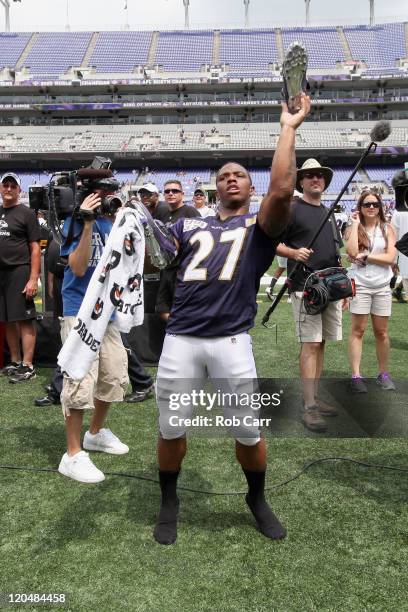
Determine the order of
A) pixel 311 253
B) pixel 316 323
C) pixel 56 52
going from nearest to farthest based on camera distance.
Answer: pixel 311 253 < pixel 316 323 < pixel 56 52

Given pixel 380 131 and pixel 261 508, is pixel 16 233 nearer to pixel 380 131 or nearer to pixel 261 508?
pixel 380 131

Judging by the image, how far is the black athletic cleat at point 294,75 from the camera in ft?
6.70

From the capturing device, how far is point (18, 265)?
5199mm

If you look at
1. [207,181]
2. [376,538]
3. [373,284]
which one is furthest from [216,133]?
[376,538]

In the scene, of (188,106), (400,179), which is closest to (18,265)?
(400,179)

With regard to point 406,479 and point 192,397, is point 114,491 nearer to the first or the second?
point 192,397

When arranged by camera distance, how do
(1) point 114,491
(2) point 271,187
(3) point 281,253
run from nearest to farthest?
1. (2) point 271,187
2. (1) point 114,491
3. (3) point 281,253

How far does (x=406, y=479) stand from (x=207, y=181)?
38110 millimetres

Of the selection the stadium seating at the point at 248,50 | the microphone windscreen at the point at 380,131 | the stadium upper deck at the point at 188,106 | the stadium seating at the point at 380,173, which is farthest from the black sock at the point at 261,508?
the stadium seating at the point at 248,50

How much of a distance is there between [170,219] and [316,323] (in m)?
2.00

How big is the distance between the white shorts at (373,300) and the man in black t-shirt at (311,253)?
70cm

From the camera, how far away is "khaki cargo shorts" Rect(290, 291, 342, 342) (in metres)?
4.11

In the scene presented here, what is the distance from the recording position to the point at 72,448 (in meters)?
3.19

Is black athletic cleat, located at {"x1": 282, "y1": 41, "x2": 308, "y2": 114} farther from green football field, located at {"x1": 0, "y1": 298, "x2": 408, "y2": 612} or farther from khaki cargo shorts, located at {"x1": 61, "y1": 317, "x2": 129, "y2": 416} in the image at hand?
green football field, located at {"x1": 0, "y1": 298, "x2": 408, "y2": 612}
